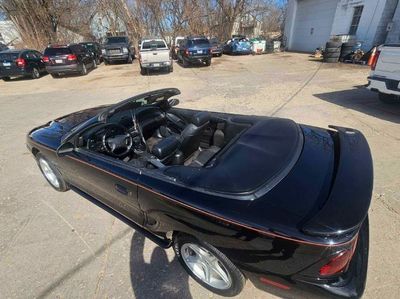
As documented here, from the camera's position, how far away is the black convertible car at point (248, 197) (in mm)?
1526

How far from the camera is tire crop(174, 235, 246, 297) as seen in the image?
185 cm

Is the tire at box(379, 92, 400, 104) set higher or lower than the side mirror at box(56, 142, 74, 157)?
lower

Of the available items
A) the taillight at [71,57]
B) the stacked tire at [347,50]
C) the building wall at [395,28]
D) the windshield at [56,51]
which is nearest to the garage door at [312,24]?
the stacked tire at [347,50]

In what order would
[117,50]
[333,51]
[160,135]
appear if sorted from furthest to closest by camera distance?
1. [117,50]
2. [333,51]
3. [160,135]

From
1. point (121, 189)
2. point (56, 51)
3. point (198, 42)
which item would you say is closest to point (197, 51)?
point (198, 42)

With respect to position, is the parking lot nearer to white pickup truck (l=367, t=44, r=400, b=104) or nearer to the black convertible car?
the black convertible car

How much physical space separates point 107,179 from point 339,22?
19219mm

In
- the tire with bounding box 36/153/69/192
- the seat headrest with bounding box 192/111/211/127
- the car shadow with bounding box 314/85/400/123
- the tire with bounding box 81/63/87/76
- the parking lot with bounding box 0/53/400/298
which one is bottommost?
the tire with bounding box 81/63/87/76

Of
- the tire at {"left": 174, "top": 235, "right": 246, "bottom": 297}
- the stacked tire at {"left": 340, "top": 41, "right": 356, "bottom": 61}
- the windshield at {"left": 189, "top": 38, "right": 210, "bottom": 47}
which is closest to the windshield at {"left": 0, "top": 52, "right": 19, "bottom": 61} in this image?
the windshield at {"left": 189, "top": 38, "right": 210, "bottom": 47}

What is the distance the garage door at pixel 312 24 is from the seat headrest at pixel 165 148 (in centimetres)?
1934

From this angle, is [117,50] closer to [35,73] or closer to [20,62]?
[35,73]

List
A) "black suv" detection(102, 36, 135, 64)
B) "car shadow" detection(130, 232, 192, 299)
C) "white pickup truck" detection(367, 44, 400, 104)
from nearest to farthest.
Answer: "car shadow" detection(130, 232, 192, 299)
"white pickup truck" detection(367, 44, 400, 104)
"black suv" detection(102, 36, 135, 64)

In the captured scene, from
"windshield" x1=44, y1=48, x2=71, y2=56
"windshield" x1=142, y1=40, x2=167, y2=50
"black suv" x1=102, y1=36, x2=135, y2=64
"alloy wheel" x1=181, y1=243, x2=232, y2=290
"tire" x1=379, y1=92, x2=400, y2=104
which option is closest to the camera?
"alloy wheel" x1=181, y1=243, x2=232, y2=290

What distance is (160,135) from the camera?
11.3 feet
